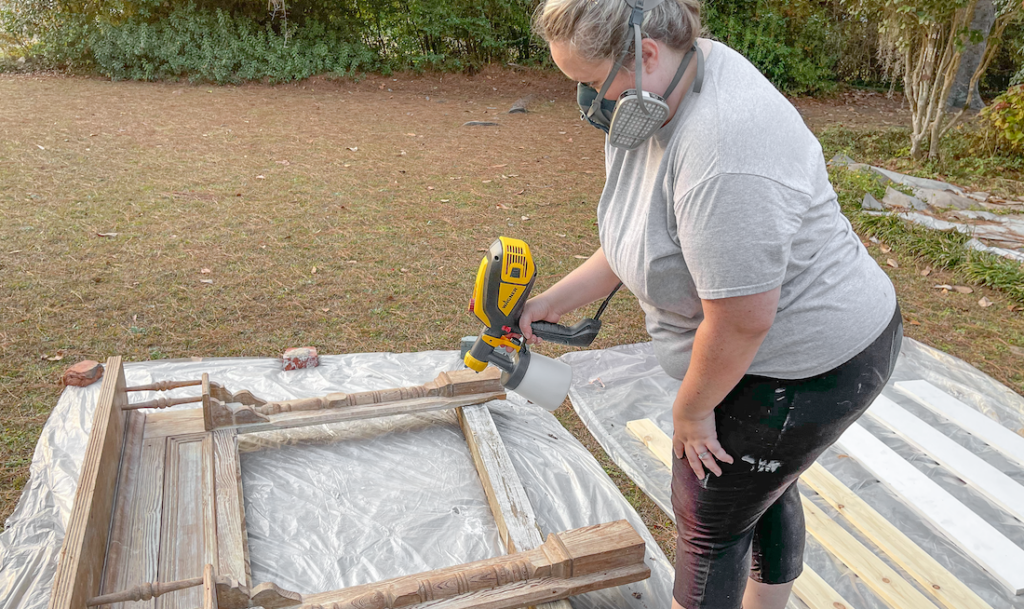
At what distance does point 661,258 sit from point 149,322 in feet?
10.6

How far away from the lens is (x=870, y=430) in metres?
3.08

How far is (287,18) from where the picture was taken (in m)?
12.3

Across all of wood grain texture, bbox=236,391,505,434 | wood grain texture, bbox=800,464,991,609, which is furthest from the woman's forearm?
wood grain texture, bbox=800,464,991,609

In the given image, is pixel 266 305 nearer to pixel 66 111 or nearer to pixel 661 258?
pixel 661 258

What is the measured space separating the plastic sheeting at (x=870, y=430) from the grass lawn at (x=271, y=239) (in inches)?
5.4

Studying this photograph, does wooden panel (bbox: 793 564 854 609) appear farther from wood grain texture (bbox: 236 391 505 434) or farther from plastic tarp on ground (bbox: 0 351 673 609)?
wood grain texture (bbox: 236 391 505 434)

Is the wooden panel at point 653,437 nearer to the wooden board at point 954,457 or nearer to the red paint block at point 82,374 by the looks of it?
the wooden board at point 954,457

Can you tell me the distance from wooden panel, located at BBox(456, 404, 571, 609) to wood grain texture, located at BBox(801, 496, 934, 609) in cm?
104

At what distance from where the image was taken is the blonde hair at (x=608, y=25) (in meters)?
1.13

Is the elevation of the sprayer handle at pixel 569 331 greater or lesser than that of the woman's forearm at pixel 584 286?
lesser

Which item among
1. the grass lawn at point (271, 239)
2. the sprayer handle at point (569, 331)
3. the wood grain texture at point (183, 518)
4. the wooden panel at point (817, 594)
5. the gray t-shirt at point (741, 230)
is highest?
the gray t-shirt at point (741, 230)

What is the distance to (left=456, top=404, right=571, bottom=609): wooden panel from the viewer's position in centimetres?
220

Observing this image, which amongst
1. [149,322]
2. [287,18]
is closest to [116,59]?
[287,18]

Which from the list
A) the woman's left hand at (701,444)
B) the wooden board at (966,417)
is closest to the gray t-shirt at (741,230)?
the woman's left hand at (701,444)
